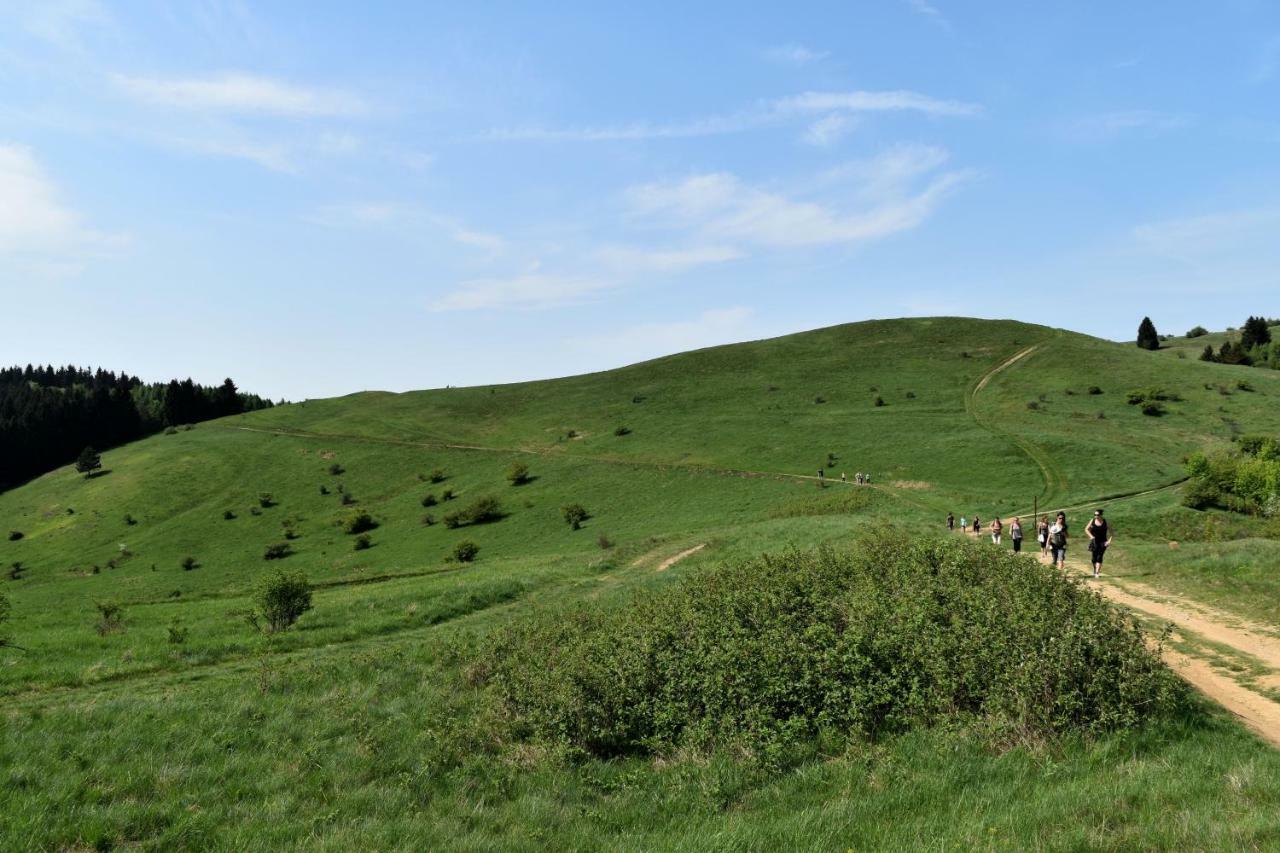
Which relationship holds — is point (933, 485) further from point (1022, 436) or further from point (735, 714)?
point (735, 714)

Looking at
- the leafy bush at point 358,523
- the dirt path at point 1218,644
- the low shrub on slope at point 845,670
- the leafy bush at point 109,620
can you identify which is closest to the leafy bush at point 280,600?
the leafy bush at point 109,620

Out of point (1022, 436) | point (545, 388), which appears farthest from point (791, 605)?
point (545, 388)

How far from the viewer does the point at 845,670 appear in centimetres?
1255

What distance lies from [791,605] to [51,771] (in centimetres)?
1367

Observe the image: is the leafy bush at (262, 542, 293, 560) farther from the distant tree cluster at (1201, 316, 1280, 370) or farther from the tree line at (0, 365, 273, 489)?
the distant tree cluster at (1201, 316, 1280, 370)

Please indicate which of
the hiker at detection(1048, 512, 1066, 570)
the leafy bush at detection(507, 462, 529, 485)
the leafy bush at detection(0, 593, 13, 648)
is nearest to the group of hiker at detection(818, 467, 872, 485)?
the leafy bush at detection(507, 462, 529, 485)

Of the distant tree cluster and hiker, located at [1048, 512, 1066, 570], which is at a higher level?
the distant tree cluster

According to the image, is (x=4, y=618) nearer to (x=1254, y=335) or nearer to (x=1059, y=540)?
(x=1059, y=540)

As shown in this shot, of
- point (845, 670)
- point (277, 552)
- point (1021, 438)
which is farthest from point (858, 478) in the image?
point (277, 552)

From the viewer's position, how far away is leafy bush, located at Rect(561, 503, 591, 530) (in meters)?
68.6

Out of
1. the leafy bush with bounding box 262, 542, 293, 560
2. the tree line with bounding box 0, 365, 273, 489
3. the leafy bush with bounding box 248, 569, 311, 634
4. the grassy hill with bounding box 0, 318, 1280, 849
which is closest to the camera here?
the grassy hill with bounding box 0, 318, 1280, 849

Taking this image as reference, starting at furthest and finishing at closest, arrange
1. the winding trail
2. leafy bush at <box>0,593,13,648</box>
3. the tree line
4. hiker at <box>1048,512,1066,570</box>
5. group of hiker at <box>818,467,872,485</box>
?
the tree line → group of hiker at <box>818,467,872,485</box> → the winding trail → hiker at <box>1048,512,1066,570</box> → leafy bush at <box>0,593,13,648</box>

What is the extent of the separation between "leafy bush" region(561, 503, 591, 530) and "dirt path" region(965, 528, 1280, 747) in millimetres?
49702

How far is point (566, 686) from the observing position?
1330cm
